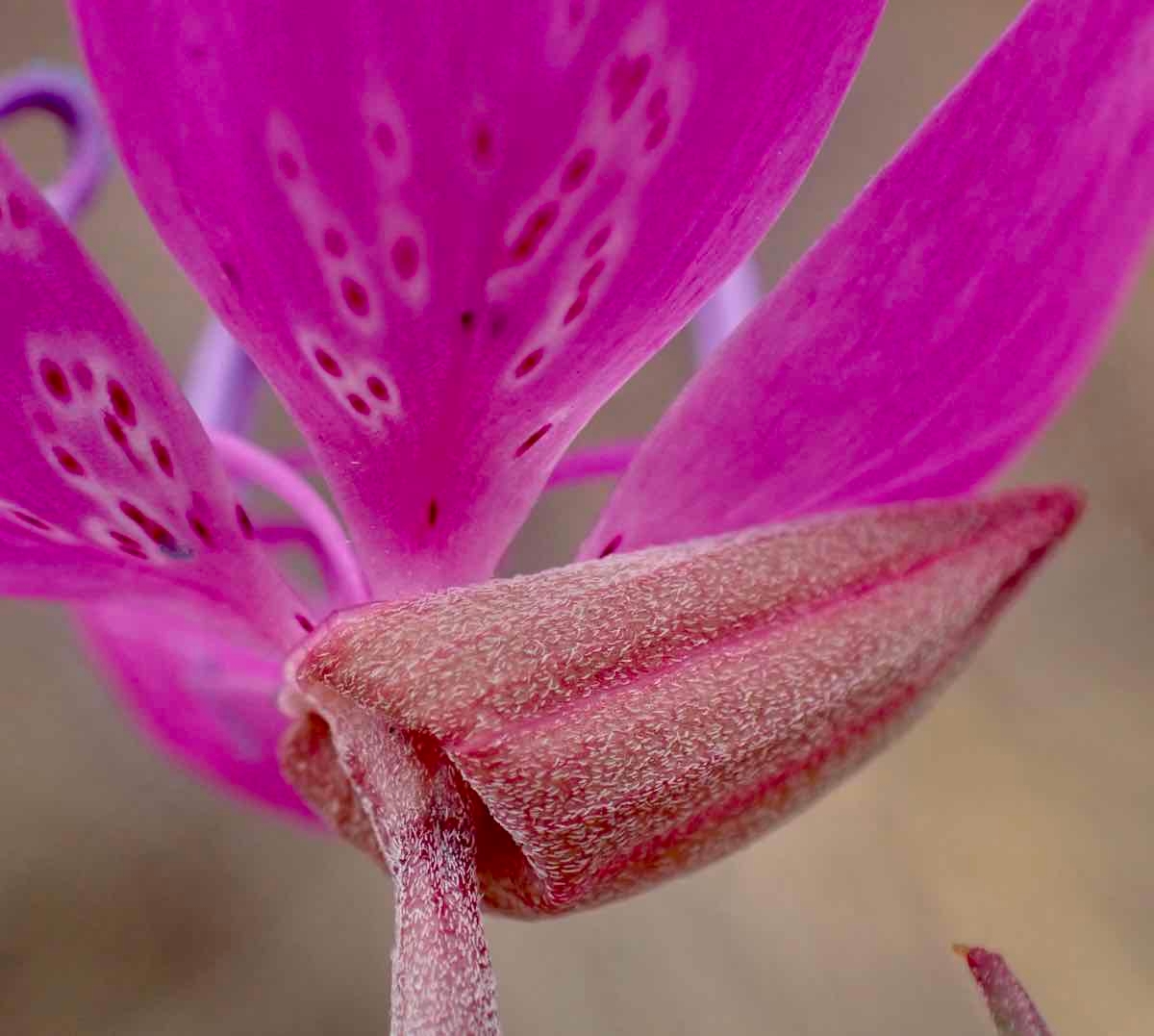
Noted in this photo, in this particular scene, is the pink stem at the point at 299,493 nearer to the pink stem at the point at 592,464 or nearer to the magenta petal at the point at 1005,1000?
the pink stem at the point at 592,464

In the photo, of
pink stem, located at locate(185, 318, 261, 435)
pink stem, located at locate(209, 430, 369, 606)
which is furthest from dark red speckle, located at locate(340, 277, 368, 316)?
pink stem, located at locate(185, 318, 261, 435)

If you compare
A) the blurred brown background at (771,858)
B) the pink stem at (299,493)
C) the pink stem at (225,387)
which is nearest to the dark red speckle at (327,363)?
the pink stem at (299,493)

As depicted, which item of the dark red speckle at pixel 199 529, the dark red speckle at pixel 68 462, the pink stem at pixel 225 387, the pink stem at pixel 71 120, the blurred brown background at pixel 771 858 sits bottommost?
the dark red speckle at pixel 199 529

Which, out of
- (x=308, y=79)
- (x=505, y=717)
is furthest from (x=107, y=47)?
(x=505, y=717)

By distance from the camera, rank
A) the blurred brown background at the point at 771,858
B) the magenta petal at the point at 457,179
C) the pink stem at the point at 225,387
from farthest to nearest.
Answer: the blurred brown background at the point at 771,858
the pink stem at the point at 225,387
the magenta petal at the point at 457,179

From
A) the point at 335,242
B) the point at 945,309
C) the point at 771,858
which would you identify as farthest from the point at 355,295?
the point at 771,858

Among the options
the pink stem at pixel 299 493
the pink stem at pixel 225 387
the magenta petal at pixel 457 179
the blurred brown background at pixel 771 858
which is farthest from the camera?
the blurred brown background at pixel 771 858

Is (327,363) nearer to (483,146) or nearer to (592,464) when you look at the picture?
(483,146)
